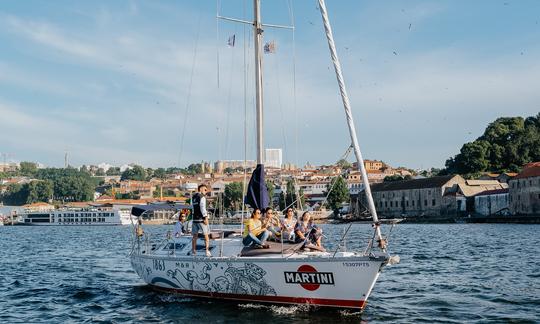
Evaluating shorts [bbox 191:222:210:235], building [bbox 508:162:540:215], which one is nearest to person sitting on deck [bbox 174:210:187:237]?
shorts [bbox 191:222:210:235]

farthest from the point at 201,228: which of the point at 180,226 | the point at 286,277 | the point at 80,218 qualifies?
the point at 80,218

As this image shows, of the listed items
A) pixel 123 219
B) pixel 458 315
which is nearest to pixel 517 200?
pixel 123 219

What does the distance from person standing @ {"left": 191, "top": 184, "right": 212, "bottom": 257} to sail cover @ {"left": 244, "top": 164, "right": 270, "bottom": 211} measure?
1.25m

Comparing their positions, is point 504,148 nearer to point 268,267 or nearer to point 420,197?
point 420,197

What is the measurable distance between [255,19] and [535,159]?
107718 mm

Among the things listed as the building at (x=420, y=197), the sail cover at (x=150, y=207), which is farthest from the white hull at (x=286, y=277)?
the building at (x=420, y=197)

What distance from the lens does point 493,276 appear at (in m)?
22.2

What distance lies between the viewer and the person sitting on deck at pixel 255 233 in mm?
15898

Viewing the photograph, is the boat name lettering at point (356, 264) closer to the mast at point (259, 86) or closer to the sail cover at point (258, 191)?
the sail cover at point (258, 191)

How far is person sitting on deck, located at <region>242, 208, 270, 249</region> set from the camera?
15.9 meters

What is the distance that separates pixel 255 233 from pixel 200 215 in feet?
5.86

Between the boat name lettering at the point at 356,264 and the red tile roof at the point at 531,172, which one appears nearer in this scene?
the boat name lettering at the point at 356,264

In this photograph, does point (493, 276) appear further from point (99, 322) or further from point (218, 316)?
point (99, 322)

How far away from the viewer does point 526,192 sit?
307ft
